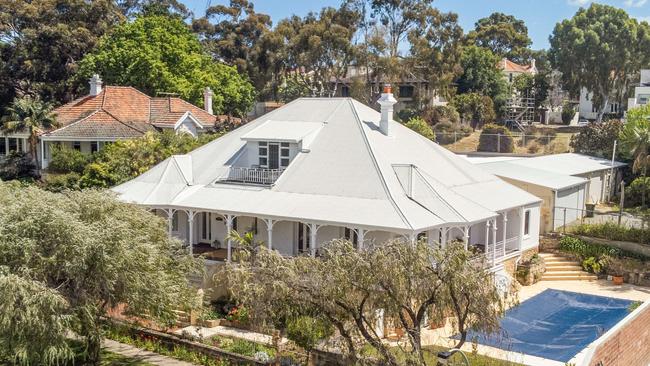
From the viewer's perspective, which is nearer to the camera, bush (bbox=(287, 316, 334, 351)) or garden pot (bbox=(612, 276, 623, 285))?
bush (bbox=(287, 316, 334, 351))

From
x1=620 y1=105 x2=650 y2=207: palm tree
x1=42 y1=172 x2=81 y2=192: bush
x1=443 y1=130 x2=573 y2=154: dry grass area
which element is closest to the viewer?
x1=620 y1=105 x2=650 y2=207: palm tree

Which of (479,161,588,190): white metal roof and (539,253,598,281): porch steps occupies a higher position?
(479,161,588,190): white metal roof

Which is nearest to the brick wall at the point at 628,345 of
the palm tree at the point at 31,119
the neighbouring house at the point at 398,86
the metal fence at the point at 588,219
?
the metal fence at the point at 588,219

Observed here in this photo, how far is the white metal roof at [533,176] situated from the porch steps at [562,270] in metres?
3.61

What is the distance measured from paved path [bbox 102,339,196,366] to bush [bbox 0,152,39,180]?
2540 cm

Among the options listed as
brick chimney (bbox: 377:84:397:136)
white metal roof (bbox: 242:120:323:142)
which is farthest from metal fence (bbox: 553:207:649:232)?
white metal roof (bbox: 242:120:323:142)

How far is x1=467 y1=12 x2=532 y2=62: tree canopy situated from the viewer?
300 feet

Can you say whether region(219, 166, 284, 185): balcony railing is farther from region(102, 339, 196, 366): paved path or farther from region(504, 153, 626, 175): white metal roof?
region(504, 153, 626, 175): white metal roof

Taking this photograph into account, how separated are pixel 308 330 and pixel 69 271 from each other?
566 cm

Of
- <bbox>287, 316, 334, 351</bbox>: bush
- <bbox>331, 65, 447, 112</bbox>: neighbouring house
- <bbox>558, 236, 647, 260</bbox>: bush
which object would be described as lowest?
<bbox>558, 236, 647, 260</bbox>: bush

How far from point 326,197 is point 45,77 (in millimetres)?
42400

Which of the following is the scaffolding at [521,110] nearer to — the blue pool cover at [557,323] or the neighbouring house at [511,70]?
the neighbouring house at [511,70]

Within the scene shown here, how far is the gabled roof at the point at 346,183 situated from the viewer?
78.7 ft

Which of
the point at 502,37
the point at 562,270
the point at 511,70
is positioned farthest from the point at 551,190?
the point at 502,37
